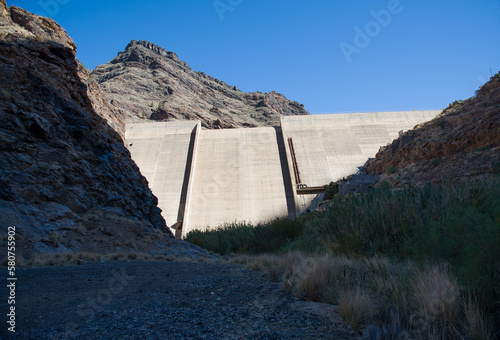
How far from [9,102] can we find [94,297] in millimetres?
9771

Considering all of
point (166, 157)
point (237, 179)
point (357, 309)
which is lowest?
point (357, 309)

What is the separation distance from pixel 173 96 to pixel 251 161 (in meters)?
34.9

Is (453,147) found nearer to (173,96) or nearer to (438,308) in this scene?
(438,308)

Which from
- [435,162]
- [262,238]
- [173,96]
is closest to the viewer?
[262,238]

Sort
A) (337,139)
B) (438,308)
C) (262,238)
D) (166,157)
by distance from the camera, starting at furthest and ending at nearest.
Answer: (337,139) → (166,157) → (262,238) → (438,308)

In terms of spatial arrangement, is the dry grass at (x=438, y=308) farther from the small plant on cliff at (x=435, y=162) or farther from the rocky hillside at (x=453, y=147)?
the small plant on cliff at (x=435, y=162)

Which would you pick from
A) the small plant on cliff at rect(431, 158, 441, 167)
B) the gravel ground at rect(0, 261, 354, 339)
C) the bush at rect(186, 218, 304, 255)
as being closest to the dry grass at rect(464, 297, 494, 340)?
the gravel ground at rect(0, 261, 354, 339)

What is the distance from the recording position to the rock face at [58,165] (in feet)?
29.0

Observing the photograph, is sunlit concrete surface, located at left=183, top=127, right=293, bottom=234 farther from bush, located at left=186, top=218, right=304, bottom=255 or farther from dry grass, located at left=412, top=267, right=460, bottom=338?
dry grass, located at left=412, top=267, right=460, bottom=338

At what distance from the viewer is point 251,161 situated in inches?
1032

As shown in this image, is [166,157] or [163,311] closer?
[163,311]

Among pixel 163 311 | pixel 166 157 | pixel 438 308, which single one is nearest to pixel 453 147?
pixel 438 308

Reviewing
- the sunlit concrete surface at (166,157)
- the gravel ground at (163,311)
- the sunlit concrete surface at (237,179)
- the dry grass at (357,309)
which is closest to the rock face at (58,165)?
the gravel ground at (163,311)

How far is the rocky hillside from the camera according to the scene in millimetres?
12828
